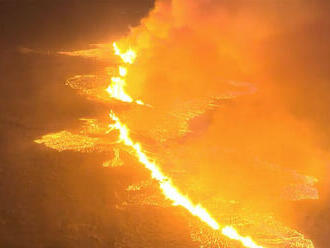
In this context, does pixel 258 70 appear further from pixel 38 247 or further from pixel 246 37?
pixel 38 247

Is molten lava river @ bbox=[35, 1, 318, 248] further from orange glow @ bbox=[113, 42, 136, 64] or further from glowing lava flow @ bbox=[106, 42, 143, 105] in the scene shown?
orange glow @ bbox=[113, 42, 136, 64]

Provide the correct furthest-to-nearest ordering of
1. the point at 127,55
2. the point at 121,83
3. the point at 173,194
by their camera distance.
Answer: the point at 127,55 < the point at 121,83 < the point at 173,194

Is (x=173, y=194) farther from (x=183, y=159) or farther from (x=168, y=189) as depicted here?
(x=183, y=159)

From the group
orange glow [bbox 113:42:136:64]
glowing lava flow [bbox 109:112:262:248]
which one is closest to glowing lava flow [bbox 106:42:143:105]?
orange glow [bbox 113:42:136:64]

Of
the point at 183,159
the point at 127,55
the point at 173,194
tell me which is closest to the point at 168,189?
the point at 173,194

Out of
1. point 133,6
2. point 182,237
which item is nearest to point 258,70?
point 182,237

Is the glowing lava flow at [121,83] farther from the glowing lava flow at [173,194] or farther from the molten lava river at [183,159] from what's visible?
the glowing lava flow at [173,194]
